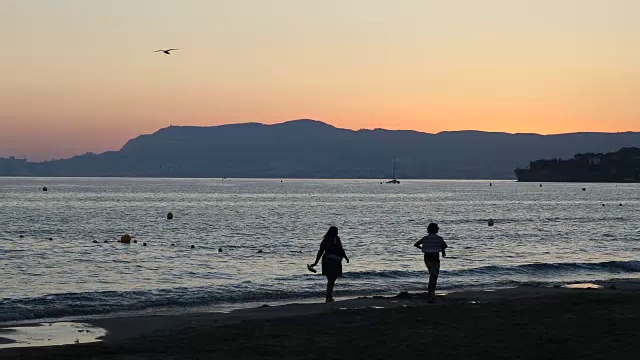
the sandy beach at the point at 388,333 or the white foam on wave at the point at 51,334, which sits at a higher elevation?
the sandy beach at the point at 388,333

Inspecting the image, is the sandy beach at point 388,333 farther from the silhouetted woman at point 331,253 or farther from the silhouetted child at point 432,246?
the silhouetted child at point 432,246

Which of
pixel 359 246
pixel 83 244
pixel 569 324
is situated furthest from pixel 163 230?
pixel 569 324

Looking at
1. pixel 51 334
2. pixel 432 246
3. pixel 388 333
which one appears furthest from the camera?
pixel 432 246

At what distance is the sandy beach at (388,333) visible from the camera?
51.3 feet

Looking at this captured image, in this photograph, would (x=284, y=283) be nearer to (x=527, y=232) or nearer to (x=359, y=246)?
(x=359, y=246)

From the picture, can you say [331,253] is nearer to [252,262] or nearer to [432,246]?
[432,246]

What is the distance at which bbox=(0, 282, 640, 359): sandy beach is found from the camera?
15.6 meters

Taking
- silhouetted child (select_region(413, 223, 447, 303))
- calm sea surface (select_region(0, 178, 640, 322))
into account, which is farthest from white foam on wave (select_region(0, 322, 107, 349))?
silhouetted child (select_region(413, 223, 447, 303))

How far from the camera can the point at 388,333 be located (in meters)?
17.6

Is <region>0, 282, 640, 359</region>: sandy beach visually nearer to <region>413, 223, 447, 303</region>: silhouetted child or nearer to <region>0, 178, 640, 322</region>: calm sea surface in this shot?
<region>413, 223, 447, 303</region>: silhouetted child

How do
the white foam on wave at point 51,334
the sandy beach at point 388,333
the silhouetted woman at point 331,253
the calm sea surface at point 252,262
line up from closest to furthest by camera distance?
the sandy beach at point 388,333 → the white foam on wave at point 51,334 → the silhouetted woman at point 331,253 → the calm sea surface at point 252,262

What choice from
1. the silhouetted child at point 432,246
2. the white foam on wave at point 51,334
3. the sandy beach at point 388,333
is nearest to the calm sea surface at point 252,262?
the white foam on wave at point 51,334

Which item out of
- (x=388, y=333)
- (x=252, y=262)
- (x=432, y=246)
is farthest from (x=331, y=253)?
(x=252, y=262)

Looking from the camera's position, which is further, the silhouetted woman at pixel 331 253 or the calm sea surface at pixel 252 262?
the calm sea surface at pixel 252 262
